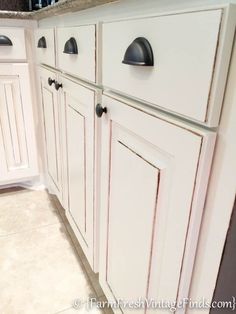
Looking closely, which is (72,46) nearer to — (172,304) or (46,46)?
(46,46)

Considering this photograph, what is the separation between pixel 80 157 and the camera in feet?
2.88

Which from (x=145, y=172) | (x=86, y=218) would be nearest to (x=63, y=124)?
(x=86, y=218)

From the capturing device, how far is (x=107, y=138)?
0.66m

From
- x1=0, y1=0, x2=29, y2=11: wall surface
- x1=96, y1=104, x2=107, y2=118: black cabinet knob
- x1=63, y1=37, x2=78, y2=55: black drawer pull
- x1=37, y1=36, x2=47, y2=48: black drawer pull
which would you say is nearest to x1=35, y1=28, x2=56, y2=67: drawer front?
x1=37, y1=36, x2=47, y2=48: black drawer pull

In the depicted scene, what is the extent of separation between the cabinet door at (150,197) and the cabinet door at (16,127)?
0.87 m

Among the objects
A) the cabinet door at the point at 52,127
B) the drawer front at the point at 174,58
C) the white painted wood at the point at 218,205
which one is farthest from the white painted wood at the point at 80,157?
the white painted wood at the point at 218,205

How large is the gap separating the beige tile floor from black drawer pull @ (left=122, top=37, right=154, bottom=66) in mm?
856

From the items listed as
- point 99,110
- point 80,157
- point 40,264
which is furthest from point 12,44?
point 40,264

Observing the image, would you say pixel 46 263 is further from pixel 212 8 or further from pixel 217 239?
pixel 212 8

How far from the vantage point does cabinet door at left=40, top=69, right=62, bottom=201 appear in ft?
3.61

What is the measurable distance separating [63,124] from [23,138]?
0.55 meters

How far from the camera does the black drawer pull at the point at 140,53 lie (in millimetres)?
427

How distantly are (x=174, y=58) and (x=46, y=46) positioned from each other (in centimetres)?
85

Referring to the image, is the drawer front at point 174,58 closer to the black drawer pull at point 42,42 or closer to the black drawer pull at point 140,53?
the black drawer pull at point 140,53
